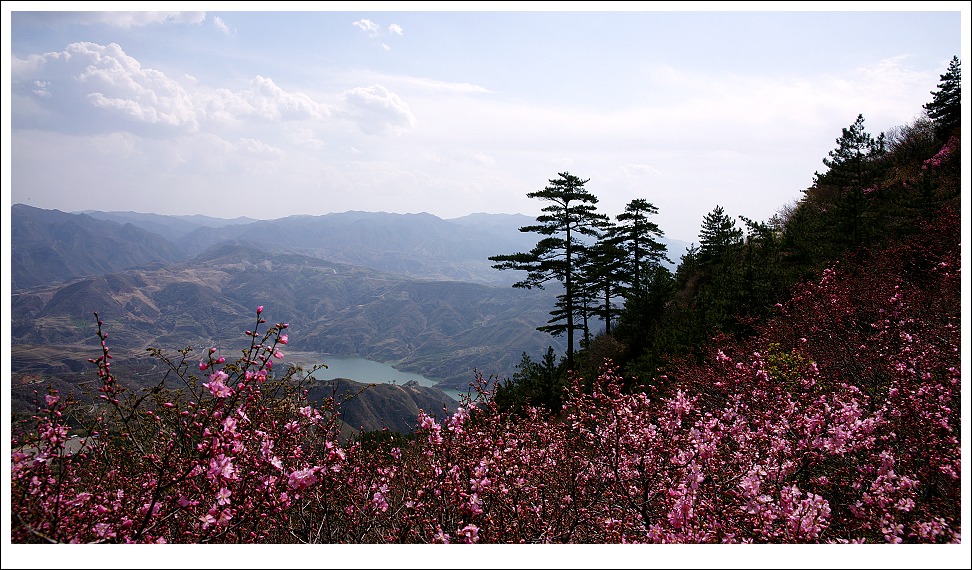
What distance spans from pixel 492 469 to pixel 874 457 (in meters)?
2.60

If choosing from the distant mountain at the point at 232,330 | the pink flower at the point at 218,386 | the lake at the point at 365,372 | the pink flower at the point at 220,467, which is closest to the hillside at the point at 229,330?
the distant mountain at the point at 232,330

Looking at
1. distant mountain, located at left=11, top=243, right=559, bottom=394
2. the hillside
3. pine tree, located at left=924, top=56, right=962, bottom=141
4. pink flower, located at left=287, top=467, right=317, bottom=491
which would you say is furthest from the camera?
distant mountain, located at left=11, top=243, right=559, bottom=394

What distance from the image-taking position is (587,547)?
220 cm

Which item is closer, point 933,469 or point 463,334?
point 933,469

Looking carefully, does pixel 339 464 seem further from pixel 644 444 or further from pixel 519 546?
pixel 644 444

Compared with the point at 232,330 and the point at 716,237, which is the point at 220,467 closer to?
the point at 716,237

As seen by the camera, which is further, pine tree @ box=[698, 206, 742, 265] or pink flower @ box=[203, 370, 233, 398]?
pine tree @ box=[698, 206, 742, 265]

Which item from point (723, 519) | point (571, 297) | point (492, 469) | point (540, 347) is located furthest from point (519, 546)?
point (540, 347)

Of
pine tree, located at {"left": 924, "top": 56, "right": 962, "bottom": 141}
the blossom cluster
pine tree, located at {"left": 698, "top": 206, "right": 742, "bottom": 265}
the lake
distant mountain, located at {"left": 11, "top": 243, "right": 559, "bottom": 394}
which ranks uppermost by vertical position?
pine tree, located at {"left": 924, "top": 56, "right": 962, "bottom": 141}

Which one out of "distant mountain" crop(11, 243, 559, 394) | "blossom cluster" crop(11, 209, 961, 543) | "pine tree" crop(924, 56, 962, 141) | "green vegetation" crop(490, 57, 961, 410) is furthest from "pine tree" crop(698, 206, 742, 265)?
"distant mountain" crop(11, 243, 559, 394)

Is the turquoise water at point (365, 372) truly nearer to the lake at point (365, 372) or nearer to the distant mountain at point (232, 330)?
the lake at point (365, 372)

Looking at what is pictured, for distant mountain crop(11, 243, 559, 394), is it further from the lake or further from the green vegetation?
the green vegetation

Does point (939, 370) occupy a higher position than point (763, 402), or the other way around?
point (939, 370)

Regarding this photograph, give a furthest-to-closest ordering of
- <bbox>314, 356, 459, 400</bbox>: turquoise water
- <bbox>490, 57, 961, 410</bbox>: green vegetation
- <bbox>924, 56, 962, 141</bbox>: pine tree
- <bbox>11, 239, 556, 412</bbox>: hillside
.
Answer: <bbox>11, 239, 556, 412</bbox>: hillside → <bbox>314, 356, 459, 400</bbox>: turquoise water → <bbox>924, 56, 962, 141</bbox>: pine tree → <bbox>490, 57, 961, 410</bbox>: green vegetation
